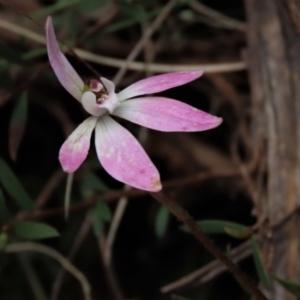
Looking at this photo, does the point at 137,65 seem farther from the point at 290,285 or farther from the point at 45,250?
the point at 290,285

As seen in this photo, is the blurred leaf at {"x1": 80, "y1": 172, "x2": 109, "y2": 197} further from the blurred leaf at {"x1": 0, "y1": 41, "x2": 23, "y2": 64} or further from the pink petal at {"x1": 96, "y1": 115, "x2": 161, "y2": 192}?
the pink petal at {"x1": 96, "y1": 115, "x2": 161, "y2": 192}

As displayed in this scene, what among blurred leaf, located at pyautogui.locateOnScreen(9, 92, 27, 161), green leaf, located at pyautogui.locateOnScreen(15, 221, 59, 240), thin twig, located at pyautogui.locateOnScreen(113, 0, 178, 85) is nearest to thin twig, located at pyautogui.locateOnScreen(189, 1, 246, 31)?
thin twig, located at pyautogui.locateOnScreen(113, 0, 178, 85)

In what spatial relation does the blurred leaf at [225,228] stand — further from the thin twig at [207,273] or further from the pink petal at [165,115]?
the pink petal at [165,115]

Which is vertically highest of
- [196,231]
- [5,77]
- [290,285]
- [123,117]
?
[5,77]

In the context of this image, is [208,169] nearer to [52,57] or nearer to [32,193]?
[32,193]

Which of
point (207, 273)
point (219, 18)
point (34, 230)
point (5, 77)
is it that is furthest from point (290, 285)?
point (219, 18)

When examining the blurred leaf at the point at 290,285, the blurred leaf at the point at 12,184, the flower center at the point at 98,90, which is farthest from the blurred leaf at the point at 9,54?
the blurred leaf at the point at 290,285
